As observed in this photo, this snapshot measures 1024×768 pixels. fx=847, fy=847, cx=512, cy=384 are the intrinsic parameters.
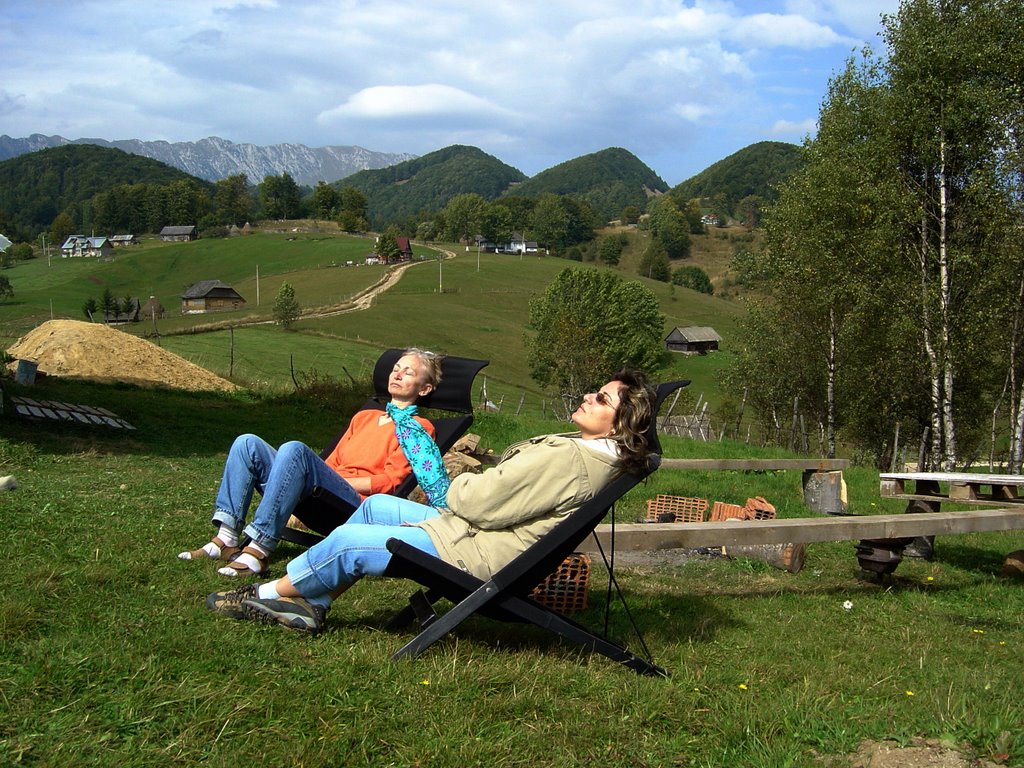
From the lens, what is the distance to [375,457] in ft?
17.3

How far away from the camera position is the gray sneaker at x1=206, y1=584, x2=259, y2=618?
3766 mm

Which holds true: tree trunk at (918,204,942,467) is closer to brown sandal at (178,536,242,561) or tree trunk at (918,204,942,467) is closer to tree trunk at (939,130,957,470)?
tree trunk at (939,130,957,470)

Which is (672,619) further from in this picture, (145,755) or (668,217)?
(668,217)

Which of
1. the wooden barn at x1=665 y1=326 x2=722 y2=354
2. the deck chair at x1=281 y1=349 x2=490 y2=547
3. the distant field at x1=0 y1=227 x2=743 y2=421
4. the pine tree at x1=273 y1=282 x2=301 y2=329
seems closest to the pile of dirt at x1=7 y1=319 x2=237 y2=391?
the distant field at x1=0 y1=227 x2=743 y2=421

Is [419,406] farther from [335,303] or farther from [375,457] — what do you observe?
[335,303]

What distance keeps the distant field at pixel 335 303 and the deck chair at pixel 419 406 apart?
16.5 m

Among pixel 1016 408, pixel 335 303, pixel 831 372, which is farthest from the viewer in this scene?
pixel 335 303

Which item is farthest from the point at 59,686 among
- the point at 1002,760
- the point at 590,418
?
the point at 1002,760

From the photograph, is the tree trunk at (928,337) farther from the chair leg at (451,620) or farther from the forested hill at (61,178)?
the forested hill at (61,178)

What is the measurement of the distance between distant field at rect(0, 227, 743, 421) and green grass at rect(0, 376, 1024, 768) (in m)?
17.5

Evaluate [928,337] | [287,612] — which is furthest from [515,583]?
[928,337]

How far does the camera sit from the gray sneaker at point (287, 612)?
3710 millimetres

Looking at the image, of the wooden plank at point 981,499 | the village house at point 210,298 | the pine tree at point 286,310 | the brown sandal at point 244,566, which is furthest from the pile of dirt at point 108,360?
the village house at point 210,298

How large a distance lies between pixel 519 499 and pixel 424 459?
1166 millimetres
